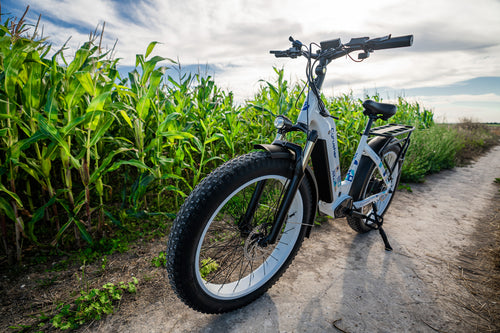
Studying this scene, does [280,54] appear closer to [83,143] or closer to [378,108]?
[378,108]

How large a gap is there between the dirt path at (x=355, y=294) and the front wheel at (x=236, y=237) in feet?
0.49

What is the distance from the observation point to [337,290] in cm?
189

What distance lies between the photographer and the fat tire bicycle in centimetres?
134

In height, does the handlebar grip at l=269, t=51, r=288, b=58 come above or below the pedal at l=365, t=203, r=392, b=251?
above

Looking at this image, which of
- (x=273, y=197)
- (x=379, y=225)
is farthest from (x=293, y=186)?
(x=379, y=225)

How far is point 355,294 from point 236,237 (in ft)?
3.13

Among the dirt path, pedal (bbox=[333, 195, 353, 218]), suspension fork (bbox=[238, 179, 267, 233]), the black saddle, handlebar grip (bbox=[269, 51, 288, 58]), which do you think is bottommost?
the dirt path

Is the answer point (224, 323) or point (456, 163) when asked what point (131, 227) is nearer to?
point (224, 323)

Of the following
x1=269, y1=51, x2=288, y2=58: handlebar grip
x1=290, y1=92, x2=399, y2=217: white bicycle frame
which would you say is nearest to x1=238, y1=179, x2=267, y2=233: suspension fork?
x1=290, y1=92, x2=399, y2=217: white bicycle frame

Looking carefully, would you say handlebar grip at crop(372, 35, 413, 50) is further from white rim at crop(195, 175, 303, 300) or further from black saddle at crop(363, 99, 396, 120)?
white rim at crop(195, 175, 303, 300)

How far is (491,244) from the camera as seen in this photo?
8.61 ft

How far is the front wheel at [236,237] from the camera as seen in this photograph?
1318 mm

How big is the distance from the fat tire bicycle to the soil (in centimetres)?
20

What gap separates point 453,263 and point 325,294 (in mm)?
1346
